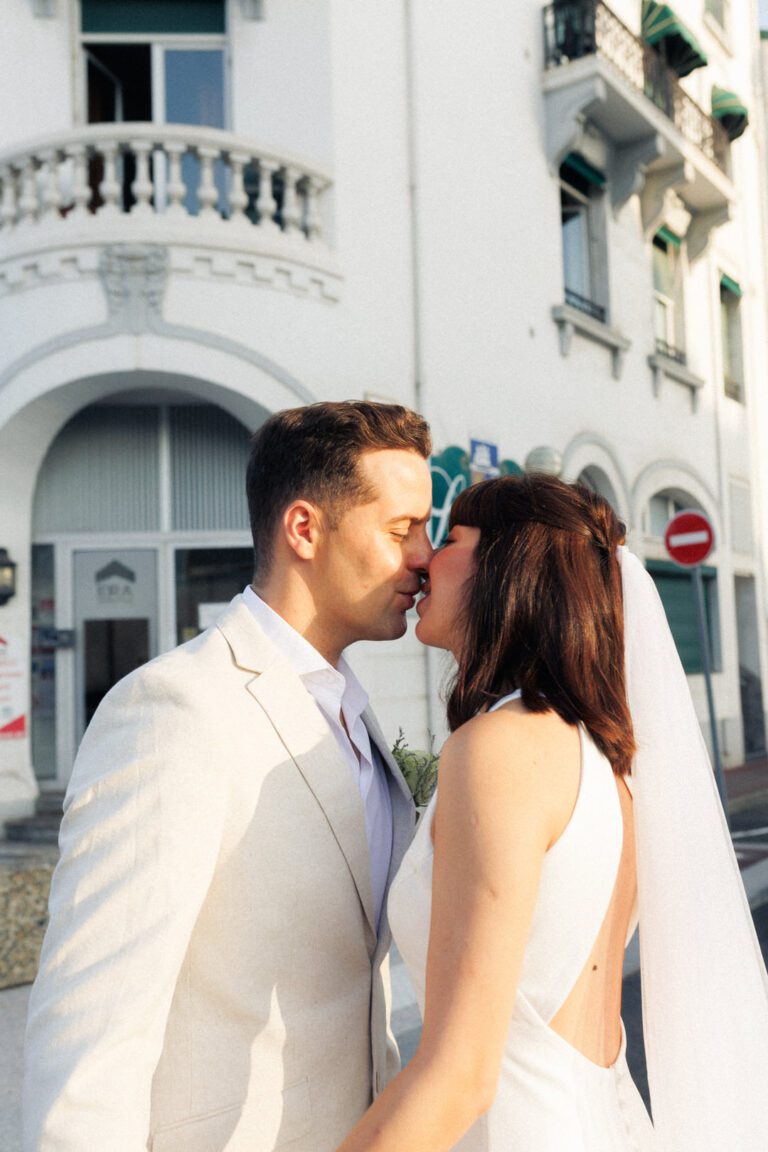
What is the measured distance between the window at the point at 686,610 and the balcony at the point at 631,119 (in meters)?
4.72

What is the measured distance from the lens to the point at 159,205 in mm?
8750

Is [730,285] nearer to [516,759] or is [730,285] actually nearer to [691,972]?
[691,972]

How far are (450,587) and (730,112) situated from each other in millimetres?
15402

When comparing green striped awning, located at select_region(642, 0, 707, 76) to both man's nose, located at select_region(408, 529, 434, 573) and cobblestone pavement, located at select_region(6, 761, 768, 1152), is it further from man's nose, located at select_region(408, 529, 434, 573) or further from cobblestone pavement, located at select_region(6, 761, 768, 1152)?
man's nose, located at select_region(408, 529, 434, 573)

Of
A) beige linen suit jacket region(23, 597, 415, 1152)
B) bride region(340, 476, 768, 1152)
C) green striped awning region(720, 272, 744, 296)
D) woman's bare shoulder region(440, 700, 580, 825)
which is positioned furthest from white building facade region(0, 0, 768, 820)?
woman's bare shoulder region(440, 700, 580, 825)

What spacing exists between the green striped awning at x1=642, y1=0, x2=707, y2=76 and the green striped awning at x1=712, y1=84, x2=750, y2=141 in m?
1.08

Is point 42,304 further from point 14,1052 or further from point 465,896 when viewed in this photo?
point 465,896

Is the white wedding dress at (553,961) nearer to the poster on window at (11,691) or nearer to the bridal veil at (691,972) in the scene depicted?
the bridal veil at (691,972)

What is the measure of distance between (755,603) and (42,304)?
12.1 metres

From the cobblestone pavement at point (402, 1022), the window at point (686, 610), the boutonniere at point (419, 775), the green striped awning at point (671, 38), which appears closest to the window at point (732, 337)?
the window at point (686, 610)

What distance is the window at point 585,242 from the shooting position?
12.6m

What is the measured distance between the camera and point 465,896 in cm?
133

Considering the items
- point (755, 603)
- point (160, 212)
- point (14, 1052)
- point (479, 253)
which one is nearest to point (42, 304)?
point (160, 212)


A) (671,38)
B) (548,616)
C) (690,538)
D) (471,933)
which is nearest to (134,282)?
(690,538)
